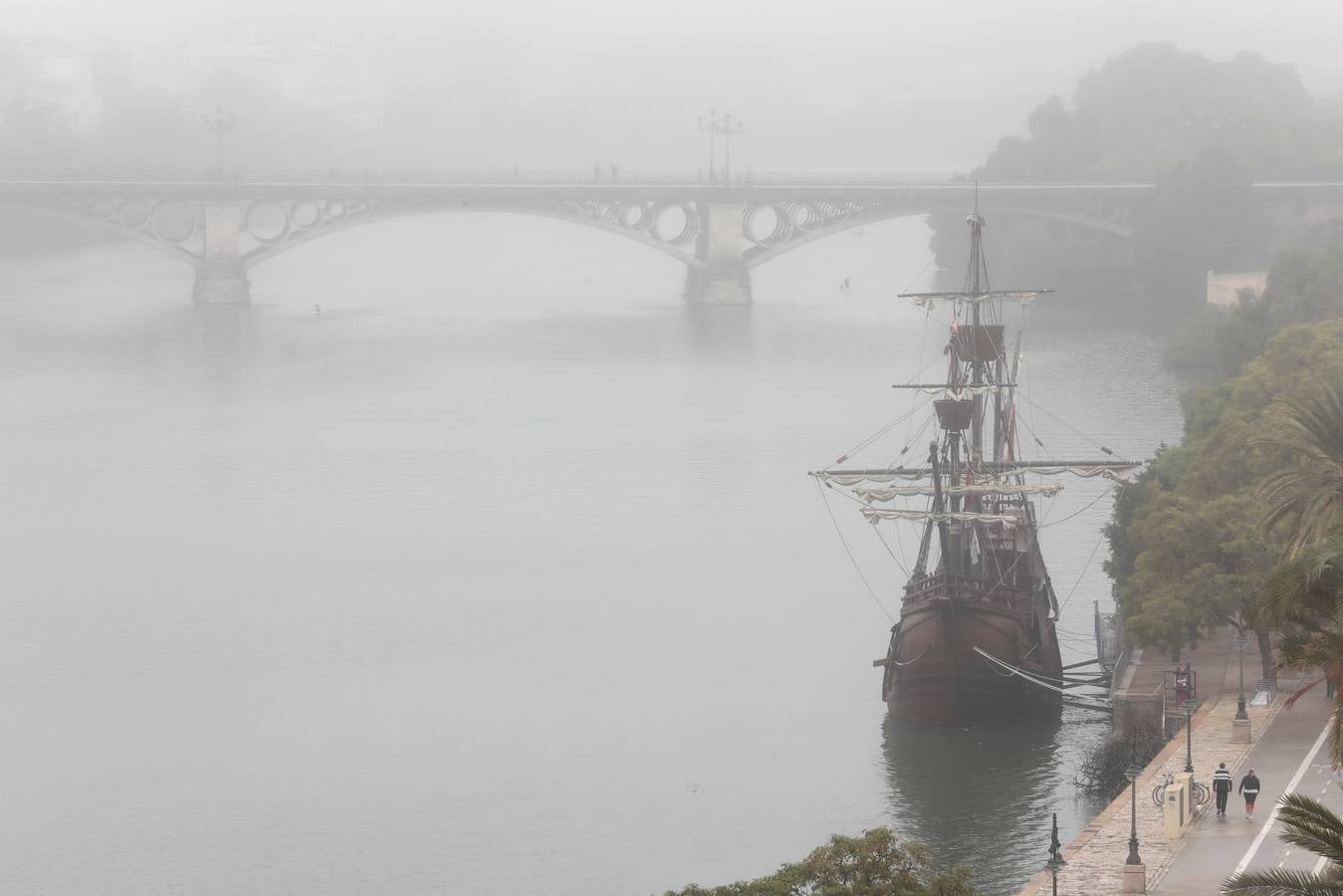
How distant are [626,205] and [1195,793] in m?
125

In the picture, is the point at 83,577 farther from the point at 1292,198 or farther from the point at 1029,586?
the point at 1292,198

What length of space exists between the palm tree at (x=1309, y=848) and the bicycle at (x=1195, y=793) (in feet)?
45.1

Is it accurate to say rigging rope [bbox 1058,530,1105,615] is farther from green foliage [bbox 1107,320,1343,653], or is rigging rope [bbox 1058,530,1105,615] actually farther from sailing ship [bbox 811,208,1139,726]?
green foliage [bbox 1107,320,1343,653]

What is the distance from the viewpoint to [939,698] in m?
49.5

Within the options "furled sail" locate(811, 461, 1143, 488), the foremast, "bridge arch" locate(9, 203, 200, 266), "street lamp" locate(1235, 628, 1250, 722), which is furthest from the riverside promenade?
"bridge arch" locate(9, 203, 200, 266)

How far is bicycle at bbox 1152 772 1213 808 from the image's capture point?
37.5 metres

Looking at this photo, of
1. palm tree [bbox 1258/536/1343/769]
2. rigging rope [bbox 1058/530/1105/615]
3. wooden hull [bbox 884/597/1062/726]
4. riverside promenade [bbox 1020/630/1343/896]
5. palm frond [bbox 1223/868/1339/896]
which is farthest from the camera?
rigging rope [bbox 1058/530/1105/615]

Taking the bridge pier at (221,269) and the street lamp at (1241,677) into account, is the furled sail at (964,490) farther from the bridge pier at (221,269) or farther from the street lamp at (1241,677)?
the bridge pier at (221,269)

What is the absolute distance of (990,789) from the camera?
147 ft

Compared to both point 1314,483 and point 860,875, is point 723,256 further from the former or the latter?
point 860,875

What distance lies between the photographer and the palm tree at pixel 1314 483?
37438mm

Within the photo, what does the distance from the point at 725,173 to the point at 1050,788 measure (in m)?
124

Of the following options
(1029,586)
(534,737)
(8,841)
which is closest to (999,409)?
(1029,586)

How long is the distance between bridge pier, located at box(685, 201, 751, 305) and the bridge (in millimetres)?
76
